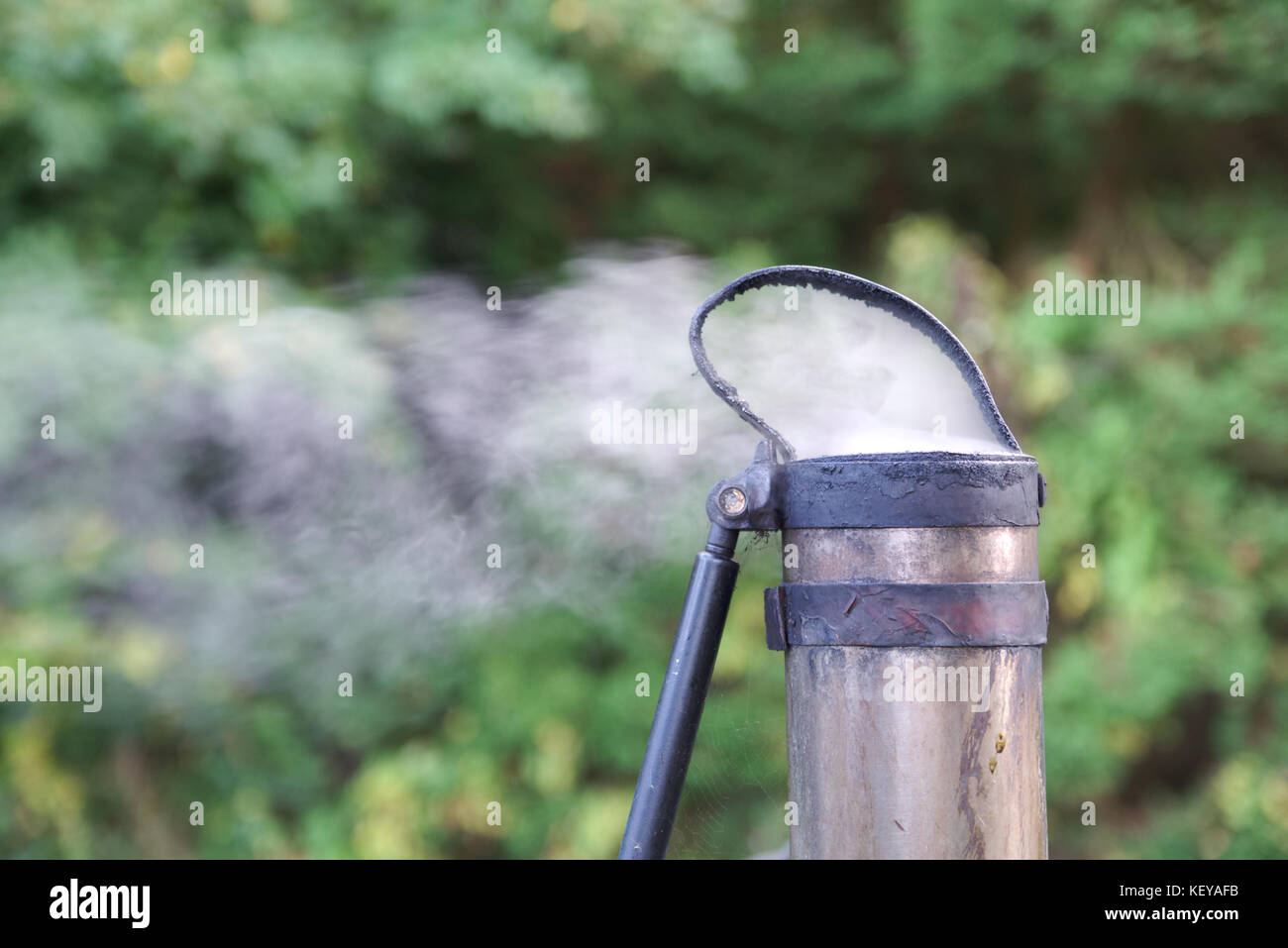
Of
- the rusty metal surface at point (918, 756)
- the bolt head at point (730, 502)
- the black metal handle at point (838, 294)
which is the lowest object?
the rusty metal surface at point (918, 756)

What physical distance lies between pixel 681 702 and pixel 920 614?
0.98 feet

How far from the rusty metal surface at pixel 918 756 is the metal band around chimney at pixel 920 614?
0.02 meters

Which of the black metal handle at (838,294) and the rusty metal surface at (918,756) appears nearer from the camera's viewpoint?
the rusty metal surface at (918,756)

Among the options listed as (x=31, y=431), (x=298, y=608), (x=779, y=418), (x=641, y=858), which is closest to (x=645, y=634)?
(x=298, y=608)

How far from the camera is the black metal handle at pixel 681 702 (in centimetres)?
130

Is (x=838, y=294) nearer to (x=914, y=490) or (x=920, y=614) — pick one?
(x=914, y=490)

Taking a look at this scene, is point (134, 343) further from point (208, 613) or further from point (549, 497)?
point (549, 497)

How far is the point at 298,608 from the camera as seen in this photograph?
3436mm

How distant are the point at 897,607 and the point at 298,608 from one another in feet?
8.46

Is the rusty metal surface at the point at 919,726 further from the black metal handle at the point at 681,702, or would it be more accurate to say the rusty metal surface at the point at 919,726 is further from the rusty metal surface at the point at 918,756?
the black metal handle at the point at 681,702

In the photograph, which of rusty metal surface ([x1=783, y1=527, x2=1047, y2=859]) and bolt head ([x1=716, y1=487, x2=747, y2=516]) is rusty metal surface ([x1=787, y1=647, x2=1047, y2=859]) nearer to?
rusty metal surface ([x1=783, y1=527, x2=1047, y2=859])

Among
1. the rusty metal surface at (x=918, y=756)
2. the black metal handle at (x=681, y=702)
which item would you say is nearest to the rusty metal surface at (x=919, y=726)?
the rusty metal surface at (x=918, y=756)

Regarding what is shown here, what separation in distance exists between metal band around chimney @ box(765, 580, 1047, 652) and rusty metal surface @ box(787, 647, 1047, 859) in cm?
2

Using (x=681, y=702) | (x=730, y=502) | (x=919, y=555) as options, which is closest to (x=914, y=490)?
(x=919, y=555)
